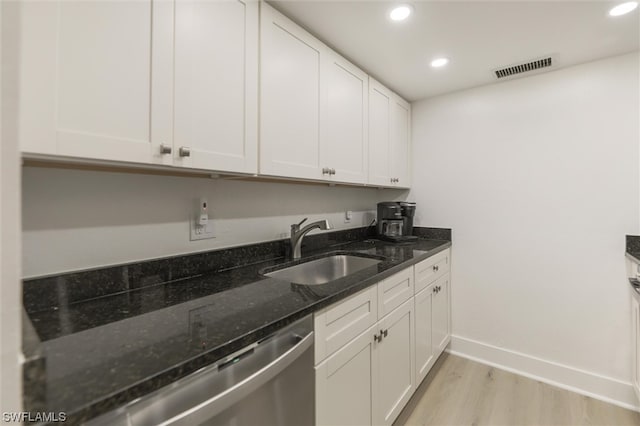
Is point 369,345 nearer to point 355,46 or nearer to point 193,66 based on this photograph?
point 193,66

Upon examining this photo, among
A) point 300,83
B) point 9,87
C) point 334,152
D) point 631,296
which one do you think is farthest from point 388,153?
point 9,87

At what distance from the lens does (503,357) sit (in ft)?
7.10

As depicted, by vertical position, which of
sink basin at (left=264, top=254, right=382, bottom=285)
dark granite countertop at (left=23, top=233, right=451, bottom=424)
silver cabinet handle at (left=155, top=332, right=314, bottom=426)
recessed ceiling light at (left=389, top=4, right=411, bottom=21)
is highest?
recessed ceiling light at (left=389, top=4, right=411, bottom=21)

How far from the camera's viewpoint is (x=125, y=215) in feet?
3.63

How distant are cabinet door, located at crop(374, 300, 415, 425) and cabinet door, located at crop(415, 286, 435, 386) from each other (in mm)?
92

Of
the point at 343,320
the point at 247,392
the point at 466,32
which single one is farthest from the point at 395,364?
the point at 466,32

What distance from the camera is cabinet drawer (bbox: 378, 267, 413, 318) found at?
54.1 inches

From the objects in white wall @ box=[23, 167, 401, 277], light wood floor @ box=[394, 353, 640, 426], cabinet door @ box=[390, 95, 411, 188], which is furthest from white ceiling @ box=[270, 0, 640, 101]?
light wood floor @ box=[394, 353, 640, 426]

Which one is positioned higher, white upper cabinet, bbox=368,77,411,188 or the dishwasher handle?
white upper cabinet, bbox=368,77,411,188

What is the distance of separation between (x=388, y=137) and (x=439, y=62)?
0.60m

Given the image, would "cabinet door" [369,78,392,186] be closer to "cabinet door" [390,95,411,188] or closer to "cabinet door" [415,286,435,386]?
"cabinet door" [390,95,411,188]

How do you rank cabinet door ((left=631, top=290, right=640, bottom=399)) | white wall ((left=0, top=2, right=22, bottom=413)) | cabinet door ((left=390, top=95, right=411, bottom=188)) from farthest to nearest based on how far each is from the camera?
1. cabinet door ((left=390, top=95, right=411, bottom=188))
2. cabinet door ((left=631, top=290, right=640, bottom=399))
3. white wall ((left=0, top=2, right=22, bottom=413))

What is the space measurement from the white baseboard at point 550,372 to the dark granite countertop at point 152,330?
1650 mm

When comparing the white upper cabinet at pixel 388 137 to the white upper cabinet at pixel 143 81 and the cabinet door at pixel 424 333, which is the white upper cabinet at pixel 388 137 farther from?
the white upper cabinet at pixel 143 81
